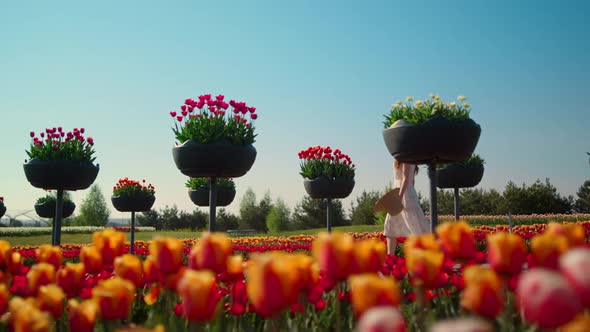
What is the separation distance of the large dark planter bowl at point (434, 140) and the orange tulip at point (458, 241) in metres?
2.91

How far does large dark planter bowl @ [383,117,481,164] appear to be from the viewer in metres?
4.53

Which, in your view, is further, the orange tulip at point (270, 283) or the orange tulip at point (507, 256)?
the orange tulip at point (507, 256)

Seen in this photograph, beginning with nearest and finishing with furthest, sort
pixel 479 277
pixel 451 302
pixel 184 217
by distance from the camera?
pixel 479 277 → pixel 451 302 → pixel 184 217

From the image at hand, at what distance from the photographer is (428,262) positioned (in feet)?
5.06

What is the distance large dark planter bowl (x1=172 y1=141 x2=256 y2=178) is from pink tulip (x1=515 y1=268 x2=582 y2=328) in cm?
523

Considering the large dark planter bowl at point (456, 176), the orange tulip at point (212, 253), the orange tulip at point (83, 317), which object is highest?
the large dark planter bowl at point (456, 176)

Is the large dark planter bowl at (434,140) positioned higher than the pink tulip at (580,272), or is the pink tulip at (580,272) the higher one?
the large dark planter bowl at (434,140)

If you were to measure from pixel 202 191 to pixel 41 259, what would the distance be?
12.0 meters

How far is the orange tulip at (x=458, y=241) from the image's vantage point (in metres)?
1.68

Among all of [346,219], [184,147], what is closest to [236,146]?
[184,147]

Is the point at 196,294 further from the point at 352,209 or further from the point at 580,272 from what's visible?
the point at 352,209

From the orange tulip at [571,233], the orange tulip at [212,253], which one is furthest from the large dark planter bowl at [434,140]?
the orange tulip at [212,253]

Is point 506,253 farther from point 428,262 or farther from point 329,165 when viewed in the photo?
point 329,165

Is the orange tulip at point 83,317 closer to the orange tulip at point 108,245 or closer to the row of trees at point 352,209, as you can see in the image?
the orange tulip at point 108,245
